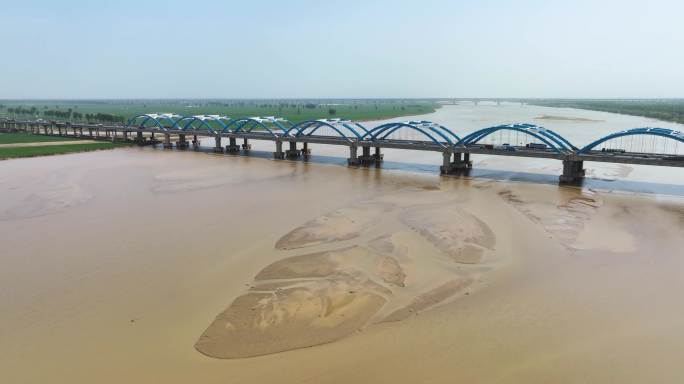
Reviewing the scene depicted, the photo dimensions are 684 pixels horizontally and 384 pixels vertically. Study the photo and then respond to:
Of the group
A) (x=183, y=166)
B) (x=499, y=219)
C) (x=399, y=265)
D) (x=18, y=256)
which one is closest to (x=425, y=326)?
(x=399, y=265)

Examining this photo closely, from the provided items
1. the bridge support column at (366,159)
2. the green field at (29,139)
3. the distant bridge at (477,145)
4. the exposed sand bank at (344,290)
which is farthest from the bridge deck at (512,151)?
the green field at (29,139)

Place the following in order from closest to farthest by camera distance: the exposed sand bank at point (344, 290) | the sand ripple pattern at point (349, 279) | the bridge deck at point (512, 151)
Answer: the exposed sand bank at point (344, 290)
the sand ripple pattern at point (349, 279)
the bridge deck at point (512, 151)

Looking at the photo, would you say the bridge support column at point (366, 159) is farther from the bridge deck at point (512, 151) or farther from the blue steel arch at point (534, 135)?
the blue steel arch at point (534, 135)

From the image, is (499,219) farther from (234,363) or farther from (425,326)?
(234,363)

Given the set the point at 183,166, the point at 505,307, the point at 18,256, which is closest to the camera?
the point at 505,307

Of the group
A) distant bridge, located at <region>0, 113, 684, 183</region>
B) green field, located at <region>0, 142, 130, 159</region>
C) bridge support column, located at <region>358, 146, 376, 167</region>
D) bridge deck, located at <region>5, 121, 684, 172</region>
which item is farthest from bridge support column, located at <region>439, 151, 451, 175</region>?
green field, located at <region>0, 142, 130, 159</region>

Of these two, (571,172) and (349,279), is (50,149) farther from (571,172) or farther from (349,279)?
(571,172)
